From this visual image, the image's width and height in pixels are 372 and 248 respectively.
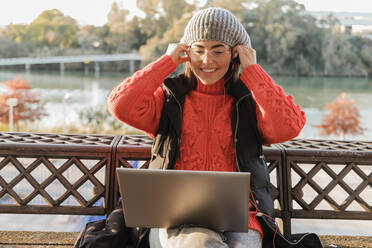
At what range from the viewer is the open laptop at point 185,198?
1047 millimetres

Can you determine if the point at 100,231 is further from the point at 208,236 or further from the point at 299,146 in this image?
the point at 299,146

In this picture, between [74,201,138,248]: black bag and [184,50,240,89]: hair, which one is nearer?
[74,201,138,248]: black bag

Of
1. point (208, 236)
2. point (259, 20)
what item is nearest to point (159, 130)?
point (208, 236)

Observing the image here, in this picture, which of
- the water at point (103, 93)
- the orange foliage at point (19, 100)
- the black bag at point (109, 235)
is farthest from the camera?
the water at point (103, 93)

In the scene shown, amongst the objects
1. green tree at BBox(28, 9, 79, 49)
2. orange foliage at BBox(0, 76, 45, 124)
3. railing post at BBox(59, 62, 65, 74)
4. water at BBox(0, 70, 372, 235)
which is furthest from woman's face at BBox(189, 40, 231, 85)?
green tree at BBox(28, 9, 79, 49)

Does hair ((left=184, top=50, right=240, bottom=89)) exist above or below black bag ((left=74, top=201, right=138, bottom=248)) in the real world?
above

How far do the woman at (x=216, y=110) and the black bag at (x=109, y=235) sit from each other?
0.12 meters

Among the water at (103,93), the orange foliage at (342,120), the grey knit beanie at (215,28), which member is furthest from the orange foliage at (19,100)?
the grey knit beanie at (215,28)

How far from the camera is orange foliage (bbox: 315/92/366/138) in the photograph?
11.4 metres

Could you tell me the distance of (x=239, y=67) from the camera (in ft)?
4.67

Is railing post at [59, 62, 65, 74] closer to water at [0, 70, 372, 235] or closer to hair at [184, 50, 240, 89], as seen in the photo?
water at [0, 70, 372, 235]

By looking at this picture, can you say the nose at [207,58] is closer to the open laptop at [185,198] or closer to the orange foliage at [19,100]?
the open laptop at [185,198]

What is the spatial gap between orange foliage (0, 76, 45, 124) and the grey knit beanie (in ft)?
35.1

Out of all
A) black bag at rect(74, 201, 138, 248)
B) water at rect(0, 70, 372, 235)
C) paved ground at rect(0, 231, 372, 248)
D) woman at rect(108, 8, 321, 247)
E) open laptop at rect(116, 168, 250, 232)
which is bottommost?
water at rect(0, 70, 372, 235)
